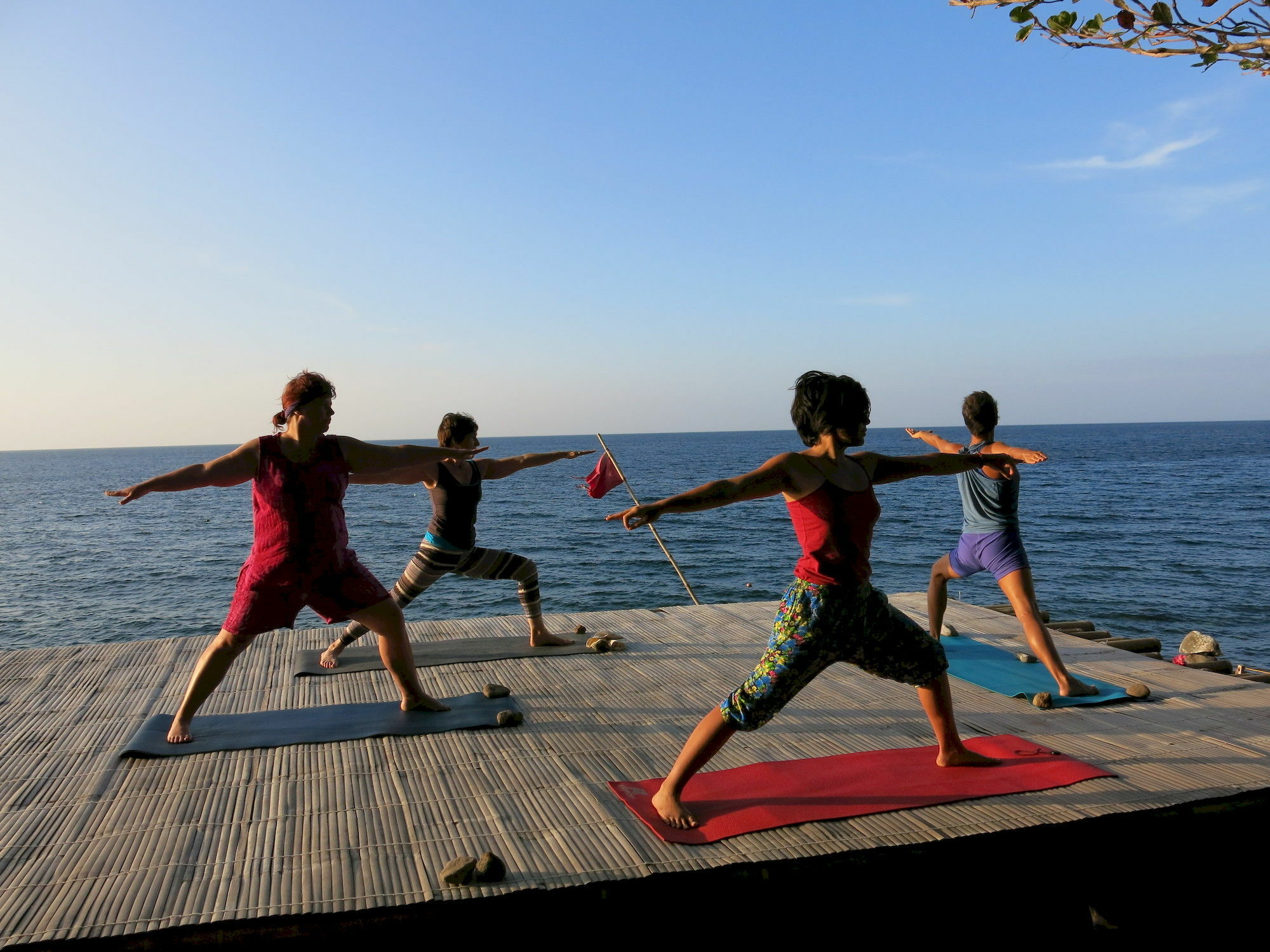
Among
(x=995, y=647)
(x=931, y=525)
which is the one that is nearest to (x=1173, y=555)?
(x=931, y=525)

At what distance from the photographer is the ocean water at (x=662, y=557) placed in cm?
2373

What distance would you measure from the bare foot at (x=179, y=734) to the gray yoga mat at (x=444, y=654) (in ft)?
4.93

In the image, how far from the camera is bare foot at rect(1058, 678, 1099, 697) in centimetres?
609

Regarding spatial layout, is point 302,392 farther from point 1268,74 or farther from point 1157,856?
point 1157,856

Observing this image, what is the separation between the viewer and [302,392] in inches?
197

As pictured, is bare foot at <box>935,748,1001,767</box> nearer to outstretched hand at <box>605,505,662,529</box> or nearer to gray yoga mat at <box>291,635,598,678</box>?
outstretched hand at <box>605,505,662,529</box>

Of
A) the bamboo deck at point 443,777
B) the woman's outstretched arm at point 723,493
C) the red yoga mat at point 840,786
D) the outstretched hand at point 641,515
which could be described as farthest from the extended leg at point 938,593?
the outstretched hand at point 641,515

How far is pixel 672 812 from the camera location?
158 inches

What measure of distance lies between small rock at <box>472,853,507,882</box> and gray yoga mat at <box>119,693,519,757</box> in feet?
6.49

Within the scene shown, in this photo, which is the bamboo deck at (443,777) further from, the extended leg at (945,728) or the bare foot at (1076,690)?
the extended leg at (945,728)

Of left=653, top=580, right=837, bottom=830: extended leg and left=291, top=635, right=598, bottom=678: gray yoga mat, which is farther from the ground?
left=653, top=580, right=837, bottom=830: extended leg

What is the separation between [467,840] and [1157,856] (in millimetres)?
3412

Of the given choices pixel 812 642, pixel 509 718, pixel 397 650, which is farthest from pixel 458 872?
pixel 397 650

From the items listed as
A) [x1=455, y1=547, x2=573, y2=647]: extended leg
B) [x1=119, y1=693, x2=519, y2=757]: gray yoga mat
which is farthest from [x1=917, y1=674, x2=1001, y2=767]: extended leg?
[x1=455, y1=547, x2=573, y2=647]: extended leg
